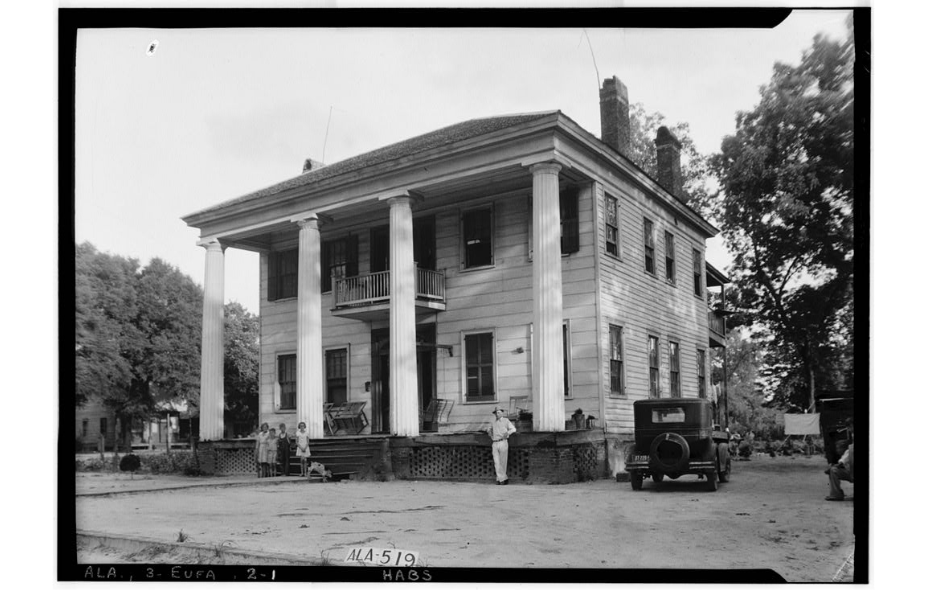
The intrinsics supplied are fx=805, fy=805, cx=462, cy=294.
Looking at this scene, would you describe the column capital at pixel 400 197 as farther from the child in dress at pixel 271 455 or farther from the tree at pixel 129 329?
the child in dress at pixel 271 455

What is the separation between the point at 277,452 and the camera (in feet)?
58.0

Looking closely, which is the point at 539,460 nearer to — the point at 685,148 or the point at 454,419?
the point at 454,419

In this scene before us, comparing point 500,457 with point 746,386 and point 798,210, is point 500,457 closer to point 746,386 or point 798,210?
point 746,386

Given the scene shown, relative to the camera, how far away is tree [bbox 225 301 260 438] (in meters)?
22.1

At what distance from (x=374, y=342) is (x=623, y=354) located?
6546 mm

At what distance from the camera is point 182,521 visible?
10391 mm

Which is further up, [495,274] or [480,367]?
[495,274]

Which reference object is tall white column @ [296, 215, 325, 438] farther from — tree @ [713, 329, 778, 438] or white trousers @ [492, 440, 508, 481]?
tree @ [713, 329, 778, 438]

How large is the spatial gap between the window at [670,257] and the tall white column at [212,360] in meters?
10.0

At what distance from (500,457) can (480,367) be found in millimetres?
3779

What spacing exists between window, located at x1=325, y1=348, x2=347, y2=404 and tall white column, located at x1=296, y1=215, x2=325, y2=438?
86.6 inches

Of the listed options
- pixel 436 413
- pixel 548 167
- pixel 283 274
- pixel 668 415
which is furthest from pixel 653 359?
pixel 283 274

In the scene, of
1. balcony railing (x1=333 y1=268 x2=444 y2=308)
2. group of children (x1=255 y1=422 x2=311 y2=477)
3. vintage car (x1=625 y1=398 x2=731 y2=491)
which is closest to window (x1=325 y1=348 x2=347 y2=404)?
balcony railing (x1=333 y1=268 x2=444 y2=308)
